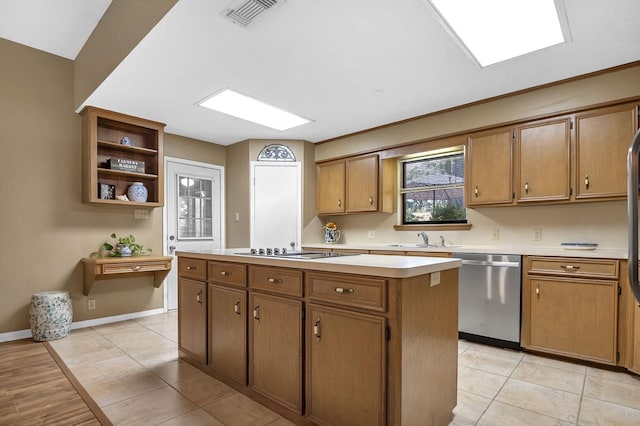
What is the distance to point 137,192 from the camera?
4238 millimetres

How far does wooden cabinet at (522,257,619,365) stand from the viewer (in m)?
2.75

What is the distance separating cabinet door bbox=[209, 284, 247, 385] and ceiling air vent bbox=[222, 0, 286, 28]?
5.96ft

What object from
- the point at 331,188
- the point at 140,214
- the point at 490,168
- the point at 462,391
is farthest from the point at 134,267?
the point at 490,168

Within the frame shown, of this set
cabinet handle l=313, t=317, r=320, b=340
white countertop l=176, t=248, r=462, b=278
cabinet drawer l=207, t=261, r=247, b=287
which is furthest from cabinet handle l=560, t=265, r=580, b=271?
cabinet drawer l=207, t=261, r=247, b=287

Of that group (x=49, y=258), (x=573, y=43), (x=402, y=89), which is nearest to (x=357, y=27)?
(x=402, y=89)

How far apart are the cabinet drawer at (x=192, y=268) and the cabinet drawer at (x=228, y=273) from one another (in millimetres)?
98

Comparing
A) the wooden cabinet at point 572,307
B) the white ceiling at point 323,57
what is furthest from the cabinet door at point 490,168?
the wooden cabinet at point 572,307

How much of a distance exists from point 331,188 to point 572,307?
3249mm

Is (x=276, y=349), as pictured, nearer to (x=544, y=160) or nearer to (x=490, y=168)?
(x=490, y=168)

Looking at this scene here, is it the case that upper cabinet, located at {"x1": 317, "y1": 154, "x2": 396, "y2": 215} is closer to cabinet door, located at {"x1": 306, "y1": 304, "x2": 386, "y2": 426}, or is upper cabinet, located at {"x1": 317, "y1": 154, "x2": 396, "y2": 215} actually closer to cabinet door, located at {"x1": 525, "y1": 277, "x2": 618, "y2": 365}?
cabinet door, located at {"x1": 525, "y1": 277, "x2": 618, "y2": 365}

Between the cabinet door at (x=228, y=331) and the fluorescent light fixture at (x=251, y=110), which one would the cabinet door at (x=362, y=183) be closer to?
the fluorescent light fixture at (x=251, y=110)

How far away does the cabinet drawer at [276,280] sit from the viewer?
2.00m

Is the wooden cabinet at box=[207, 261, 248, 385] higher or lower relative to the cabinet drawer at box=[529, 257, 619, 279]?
lower

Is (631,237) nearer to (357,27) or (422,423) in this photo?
(422,423)
